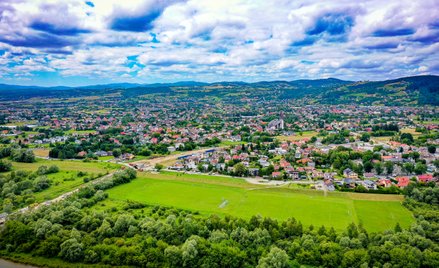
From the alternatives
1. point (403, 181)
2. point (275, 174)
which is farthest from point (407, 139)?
point (275, 174)

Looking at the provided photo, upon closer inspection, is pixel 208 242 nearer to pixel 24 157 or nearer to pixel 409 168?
pixel 409 168

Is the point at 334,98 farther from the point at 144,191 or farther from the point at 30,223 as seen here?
the point at 30,223

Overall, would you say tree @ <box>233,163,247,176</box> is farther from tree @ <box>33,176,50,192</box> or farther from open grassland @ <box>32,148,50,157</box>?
open grassland @ <box>32,148,50,157</box>

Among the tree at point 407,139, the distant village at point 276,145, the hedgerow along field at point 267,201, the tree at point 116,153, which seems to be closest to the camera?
the hedgerow along field at point 267,201

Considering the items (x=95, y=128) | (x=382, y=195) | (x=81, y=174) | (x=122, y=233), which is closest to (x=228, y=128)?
(x=95, y=128)

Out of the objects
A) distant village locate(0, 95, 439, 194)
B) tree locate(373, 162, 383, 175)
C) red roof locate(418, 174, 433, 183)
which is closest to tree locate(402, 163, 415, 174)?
distant village locate(0, 95, 439, 194)

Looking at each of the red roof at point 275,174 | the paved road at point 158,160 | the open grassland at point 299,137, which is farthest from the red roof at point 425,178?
the paved road at point 158,160

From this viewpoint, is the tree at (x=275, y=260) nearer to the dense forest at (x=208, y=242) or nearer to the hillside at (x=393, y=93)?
the dense forest at (x=208, y=242)
